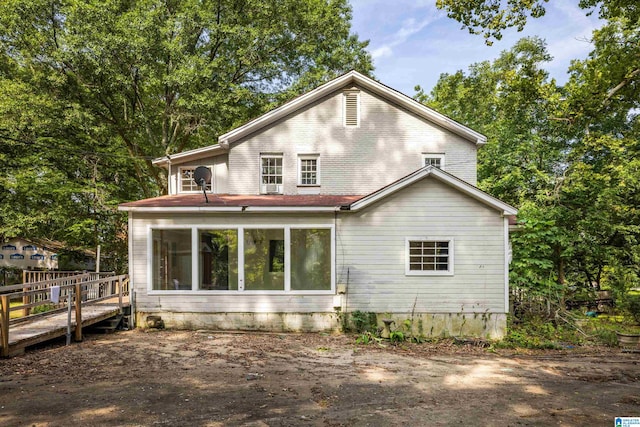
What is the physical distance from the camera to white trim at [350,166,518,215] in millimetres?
10312

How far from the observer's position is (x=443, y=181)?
10.6 meters

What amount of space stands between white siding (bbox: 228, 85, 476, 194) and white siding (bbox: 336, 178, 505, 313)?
10.2 ft

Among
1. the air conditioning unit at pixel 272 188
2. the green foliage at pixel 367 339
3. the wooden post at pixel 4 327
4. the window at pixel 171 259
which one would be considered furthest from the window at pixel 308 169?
the wooden post at pixel 4 327

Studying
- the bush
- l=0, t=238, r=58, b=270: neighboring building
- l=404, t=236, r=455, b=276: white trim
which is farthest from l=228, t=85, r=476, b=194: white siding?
l=0, t=238, r=58, b=270: neighboring building

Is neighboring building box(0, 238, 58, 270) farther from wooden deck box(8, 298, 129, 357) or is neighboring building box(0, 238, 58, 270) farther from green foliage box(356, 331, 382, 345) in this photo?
green foliage box(356, 331, 382, 345)

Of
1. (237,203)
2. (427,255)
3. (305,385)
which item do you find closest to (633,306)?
(427,255)

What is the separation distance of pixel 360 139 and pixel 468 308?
6954 millimetres

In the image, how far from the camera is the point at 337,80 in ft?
44.2

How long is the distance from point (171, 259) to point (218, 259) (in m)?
Answer: 1.47

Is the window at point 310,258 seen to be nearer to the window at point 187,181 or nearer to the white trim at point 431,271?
the white trim at point 431,271

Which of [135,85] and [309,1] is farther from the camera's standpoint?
[309,1]

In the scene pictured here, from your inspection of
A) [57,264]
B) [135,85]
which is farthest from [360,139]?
[57,264]

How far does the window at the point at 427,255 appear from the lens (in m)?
10.7

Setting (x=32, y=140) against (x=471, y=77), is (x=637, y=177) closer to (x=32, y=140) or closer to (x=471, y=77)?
(x=471, y=77)
